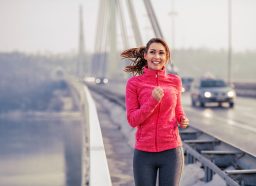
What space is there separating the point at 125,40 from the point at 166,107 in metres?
57.5

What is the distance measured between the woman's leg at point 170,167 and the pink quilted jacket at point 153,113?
49 millimetres

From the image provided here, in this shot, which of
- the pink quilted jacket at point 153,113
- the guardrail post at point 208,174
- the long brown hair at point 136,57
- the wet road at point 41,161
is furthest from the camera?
the wet road at point 41,161

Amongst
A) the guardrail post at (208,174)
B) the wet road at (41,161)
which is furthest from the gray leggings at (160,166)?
the wet road at (41,161)

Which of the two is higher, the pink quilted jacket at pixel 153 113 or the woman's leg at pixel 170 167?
the pink quilted jacket at pixel 153 113

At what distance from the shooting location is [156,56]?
12.5 feet

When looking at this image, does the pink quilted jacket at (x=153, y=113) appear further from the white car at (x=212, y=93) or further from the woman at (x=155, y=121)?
the white car at (x=212, y=93)

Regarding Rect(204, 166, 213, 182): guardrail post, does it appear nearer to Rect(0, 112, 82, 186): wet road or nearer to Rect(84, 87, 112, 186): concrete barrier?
Rect(84, 87, 112, 186): concrete barrier

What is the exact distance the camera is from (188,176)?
27.7 feet

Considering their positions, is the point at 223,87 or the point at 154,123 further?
the point at 223,87

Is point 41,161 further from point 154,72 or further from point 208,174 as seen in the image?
point 154,72

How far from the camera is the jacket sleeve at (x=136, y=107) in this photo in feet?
11.8

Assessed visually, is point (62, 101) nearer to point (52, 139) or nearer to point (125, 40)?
point (52, 139)

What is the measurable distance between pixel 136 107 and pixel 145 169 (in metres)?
0.43

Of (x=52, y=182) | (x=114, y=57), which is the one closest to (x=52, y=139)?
(x=114, y=57)
